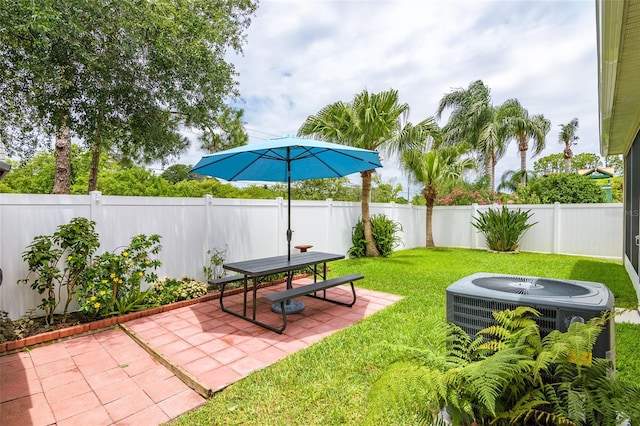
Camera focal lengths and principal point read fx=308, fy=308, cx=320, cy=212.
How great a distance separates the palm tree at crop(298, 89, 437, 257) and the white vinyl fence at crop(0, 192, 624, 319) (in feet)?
6.03

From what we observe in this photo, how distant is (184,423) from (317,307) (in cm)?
280

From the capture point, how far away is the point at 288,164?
4.75 meters

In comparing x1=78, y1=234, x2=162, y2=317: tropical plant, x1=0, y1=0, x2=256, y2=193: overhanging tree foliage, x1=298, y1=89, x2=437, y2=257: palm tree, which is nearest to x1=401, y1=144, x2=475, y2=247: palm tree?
x1=298, y1=89, x2=437, y2=257: palm tree

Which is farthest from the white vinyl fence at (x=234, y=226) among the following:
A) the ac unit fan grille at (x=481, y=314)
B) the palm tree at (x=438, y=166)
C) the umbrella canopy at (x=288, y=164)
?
the ac unit fan grille at (x=481, y=314)

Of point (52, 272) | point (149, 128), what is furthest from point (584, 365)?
point (149, 128)

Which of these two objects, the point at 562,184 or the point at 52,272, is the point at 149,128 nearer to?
the point at 52,272

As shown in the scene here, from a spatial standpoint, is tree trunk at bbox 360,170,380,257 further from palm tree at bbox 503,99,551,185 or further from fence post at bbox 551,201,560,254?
palm tree at bbox 503,99,551,185

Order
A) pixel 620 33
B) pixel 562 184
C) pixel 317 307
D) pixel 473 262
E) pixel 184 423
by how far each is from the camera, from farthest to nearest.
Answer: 1. pixel 562 184
2. pixel 473 262
3. pixel 317 307
4. pixel 620 33
5. pixel 184 423

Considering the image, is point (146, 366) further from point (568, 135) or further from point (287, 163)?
point (568, 135)

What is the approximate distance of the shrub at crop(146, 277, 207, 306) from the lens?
4746mm

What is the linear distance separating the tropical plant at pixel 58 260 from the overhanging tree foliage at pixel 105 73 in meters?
2.19

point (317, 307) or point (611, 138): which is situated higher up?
A: point (611, 138)

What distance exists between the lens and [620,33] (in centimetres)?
248

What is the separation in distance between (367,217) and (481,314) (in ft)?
23.4
